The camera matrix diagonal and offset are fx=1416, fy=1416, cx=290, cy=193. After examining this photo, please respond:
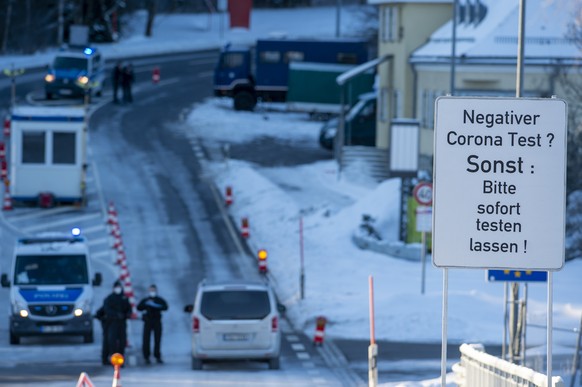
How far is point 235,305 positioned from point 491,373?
12.2m

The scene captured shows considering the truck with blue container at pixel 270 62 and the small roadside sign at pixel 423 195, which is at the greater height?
the truck with blue container at pixel 270 62

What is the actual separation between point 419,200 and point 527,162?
19.2m

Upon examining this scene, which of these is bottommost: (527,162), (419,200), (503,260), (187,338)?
(187,338)

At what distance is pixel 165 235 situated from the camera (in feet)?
124

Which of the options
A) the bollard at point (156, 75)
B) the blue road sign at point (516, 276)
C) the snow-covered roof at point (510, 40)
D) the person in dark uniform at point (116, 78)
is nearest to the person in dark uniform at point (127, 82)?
the person in dark uniform at point (116, 78)

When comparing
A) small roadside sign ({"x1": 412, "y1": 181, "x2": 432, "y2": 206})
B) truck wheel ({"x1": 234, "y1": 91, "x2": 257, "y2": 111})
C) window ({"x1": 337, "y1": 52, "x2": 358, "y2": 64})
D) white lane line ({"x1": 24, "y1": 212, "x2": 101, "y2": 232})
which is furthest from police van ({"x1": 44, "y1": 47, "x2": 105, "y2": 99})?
small roadside sign ({"x1": 412, "y1": 181, "x2": 432, "y2": 206})

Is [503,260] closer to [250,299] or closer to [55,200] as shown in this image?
[250,299]

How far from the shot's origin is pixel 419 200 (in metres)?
29.2

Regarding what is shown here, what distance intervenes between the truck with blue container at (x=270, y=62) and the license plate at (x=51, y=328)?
33756 millimetres

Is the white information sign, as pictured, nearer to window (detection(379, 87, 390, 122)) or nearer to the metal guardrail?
the metal guardrail

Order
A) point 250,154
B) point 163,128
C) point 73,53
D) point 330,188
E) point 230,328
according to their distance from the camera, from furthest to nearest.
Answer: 1. point 73,53
2. point 163,128
3. point 250,154
4. point 330,188
5. point 230,328

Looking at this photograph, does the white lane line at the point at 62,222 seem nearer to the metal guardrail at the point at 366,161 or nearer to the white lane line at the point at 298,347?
the metal guardrail at the point at 366,161

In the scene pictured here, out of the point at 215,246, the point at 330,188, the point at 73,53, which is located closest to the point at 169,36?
the point at 73,53

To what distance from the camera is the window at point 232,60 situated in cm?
6006
